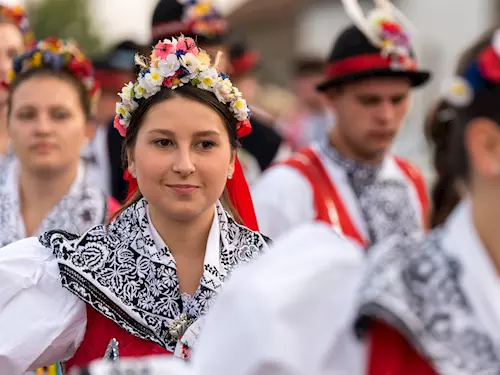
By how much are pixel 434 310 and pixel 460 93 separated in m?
0.43

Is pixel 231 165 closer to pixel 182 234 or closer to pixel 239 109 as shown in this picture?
pixel 239 109

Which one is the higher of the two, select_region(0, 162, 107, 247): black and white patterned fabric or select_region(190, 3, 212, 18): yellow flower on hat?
select_region(190, 3, 212, 18): yellow flower on hat

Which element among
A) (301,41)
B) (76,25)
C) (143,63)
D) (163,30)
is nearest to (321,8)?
(301,41)

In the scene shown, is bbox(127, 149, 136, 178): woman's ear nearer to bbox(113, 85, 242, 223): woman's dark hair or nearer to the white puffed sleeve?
bbox(113, 85, 242, 223): woman's dark hair

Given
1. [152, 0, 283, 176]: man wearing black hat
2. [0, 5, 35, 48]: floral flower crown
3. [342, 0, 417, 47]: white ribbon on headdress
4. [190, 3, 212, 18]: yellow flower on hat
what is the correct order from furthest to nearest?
[190, 3, 212, 18]: yellow flower on hat → [152, 0, 283, 176]: man wearing black hat → [0, 5, 35, 48]: floral flower crown → [342, 0, 417, 47]: white ribbon on headdress

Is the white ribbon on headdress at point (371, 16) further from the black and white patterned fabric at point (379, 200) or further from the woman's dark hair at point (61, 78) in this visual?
the woman's dark hair at point (61, 78)

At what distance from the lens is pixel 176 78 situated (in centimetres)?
327

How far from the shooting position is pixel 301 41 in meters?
32.3

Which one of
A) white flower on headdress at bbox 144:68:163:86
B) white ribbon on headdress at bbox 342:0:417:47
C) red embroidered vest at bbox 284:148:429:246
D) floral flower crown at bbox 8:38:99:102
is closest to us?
white flower on headdress at bbox 144:68:163:86

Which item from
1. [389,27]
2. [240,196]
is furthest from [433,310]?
[389,27]

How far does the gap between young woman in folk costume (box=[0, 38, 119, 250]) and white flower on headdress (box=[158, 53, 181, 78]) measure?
1.20 meters

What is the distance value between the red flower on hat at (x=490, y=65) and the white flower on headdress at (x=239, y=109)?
1254 millimetres

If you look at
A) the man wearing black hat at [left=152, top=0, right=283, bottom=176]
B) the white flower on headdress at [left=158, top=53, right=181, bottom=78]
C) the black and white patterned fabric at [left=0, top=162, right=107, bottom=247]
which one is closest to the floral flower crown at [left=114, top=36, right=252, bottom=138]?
the white flower on headdress at [left=158, top=53, right=181, bottom=78]

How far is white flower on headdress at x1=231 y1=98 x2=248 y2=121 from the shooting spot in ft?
11.0
